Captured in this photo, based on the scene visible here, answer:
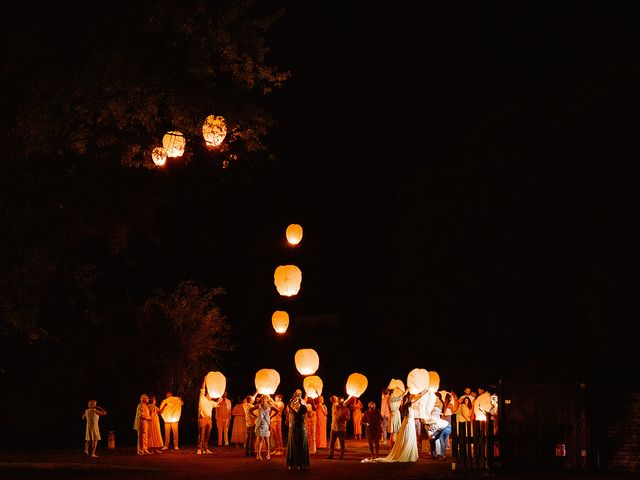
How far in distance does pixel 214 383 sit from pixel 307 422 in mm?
3217

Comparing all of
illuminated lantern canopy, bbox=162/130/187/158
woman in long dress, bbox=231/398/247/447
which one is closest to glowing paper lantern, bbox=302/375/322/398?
woman in long dress, bbox=231/398/247/447

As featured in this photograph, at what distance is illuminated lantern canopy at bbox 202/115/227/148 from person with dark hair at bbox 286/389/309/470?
Result: 5787 millimetres

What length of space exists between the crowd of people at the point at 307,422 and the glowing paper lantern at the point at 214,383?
0.23 metres

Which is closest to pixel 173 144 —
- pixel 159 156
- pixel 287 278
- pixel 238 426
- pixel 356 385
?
pixel 159 156

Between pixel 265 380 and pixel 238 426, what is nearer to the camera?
pixel 265 380

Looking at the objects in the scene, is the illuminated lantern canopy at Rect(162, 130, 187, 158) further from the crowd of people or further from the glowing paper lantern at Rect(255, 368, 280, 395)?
the glowing paper lantern at Rect(255, 368, 280, 395)

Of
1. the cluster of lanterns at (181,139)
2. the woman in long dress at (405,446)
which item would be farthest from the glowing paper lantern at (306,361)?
the cluster of lanterns at (181,139)

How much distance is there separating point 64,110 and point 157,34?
2121 mm

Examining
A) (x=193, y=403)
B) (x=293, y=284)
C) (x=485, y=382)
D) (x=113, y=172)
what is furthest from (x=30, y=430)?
(x=485, y=382)

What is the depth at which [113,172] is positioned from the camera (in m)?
17.2

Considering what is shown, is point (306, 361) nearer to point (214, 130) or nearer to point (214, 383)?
point (214, 383)

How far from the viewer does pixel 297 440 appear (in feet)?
61.5

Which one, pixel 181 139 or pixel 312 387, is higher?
pixel 181 139

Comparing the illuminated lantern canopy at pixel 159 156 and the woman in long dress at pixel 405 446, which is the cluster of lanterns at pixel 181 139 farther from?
the woman in long dress at pixel 405 446
